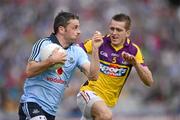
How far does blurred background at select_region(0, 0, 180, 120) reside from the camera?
18.3 metres

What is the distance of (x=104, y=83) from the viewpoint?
1108 cm

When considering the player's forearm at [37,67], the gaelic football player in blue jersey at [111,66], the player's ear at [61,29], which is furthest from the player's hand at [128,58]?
the player's forearm at [37,67]

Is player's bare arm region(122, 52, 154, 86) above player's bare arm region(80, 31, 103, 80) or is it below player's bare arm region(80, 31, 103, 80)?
below

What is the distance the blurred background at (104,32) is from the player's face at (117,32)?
271 inches

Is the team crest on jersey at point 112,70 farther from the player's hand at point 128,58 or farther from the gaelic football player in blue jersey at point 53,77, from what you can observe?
the gaelic football player in blue jersey at point 53,77

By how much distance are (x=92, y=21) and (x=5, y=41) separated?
2.51 metres

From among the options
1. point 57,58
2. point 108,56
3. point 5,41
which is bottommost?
point 5,41

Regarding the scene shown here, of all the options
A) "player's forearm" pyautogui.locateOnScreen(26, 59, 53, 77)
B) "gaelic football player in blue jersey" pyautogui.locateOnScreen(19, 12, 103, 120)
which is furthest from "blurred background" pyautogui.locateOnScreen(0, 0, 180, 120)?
"player's forearm" pyautogui.locateOnScreen(26, 59, 53, 77)

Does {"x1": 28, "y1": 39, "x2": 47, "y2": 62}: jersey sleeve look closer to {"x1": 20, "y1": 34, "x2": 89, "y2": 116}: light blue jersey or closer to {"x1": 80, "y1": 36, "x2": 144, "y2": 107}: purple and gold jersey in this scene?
{"x1": 20, "y1": 34, "x2": 89, "y2": 116}: light blue jersey

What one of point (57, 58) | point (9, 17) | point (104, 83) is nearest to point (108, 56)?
point (104, 83)

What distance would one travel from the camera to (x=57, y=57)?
8984mm

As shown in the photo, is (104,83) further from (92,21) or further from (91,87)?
(92,21)

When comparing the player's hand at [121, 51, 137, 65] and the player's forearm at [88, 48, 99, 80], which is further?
the player's hand at [121, 51, 137, 65]

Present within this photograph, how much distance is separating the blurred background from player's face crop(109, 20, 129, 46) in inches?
271
